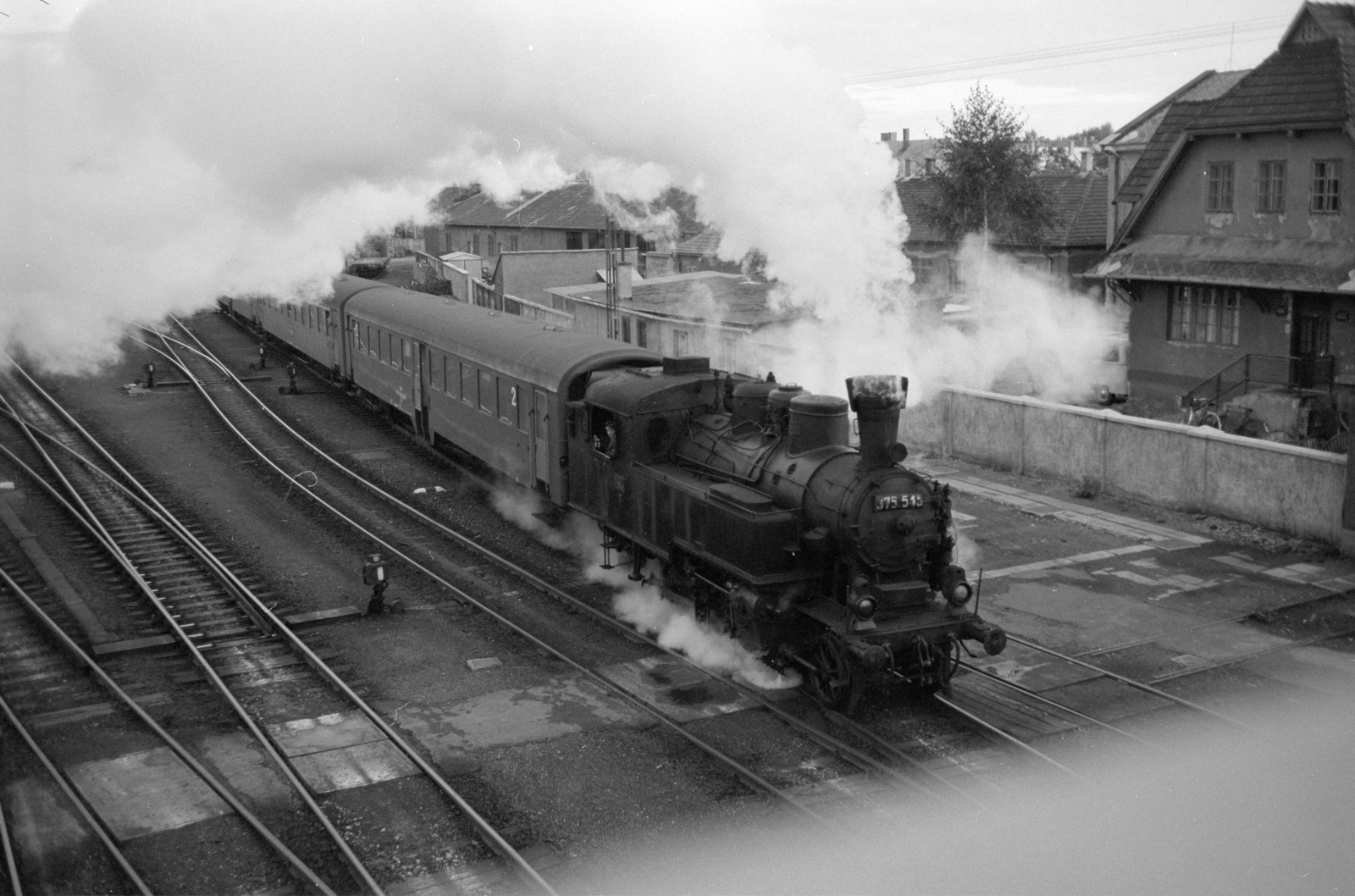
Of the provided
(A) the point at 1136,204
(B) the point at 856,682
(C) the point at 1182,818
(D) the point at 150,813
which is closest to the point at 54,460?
(D) the point at 150,813

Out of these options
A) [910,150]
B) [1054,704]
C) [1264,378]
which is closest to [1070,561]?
[1054,704]

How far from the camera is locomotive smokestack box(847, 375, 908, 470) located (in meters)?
11.0

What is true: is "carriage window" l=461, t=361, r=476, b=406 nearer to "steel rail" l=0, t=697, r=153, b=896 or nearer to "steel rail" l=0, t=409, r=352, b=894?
"steel rail" l=0, t=409, r=352, b=894

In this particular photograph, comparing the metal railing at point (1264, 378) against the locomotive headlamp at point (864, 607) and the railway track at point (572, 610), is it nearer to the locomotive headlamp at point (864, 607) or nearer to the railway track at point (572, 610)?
the railway track at point (572, 610)

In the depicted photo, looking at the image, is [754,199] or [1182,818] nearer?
[1182,818]

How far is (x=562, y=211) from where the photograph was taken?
4891 centimetres

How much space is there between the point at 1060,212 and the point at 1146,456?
65.5 feet

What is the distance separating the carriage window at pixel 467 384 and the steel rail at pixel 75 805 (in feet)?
30.5

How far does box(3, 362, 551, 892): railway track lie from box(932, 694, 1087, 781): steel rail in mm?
4586

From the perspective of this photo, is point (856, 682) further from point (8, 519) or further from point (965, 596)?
point (8, 519)

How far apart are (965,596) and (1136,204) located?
18083 mm

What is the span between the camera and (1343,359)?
22.3 m

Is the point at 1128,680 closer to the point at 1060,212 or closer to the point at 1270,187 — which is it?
the point at 1270,187

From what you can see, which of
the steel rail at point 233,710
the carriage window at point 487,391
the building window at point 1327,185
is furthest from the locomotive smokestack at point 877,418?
the building window at point 1327,185
